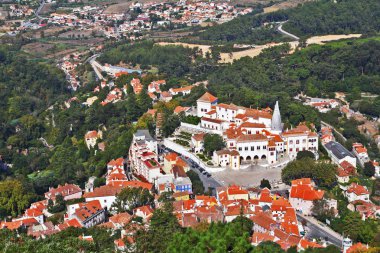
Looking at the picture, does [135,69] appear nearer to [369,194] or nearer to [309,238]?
[369,194]

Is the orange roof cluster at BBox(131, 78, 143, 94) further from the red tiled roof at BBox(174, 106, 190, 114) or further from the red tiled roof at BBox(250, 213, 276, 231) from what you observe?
the red tiled roof at BBox(250, 213, 276, 231)

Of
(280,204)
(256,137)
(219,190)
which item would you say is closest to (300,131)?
(256,137)

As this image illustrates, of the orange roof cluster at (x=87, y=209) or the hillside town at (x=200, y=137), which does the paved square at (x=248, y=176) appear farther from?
the orange roof cluster at (x=87, y=209)

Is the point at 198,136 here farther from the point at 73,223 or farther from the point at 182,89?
the point at 182,89

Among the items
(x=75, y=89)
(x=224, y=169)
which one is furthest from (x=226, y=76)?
(x=224, y=169)

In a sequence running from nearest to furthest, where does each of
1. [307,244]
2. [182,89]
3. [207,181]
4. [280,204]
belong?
[307,244]
[280,204]
[207,181]
[182,89]

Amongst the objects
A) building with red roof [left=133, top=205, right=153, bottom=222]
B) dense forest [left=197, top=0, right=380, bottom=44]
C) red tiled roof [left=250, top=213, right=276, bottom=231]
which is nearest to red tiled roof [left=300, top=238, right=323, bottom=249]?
red tiled roof [left=250, top=213, right=276, bottom=231]
